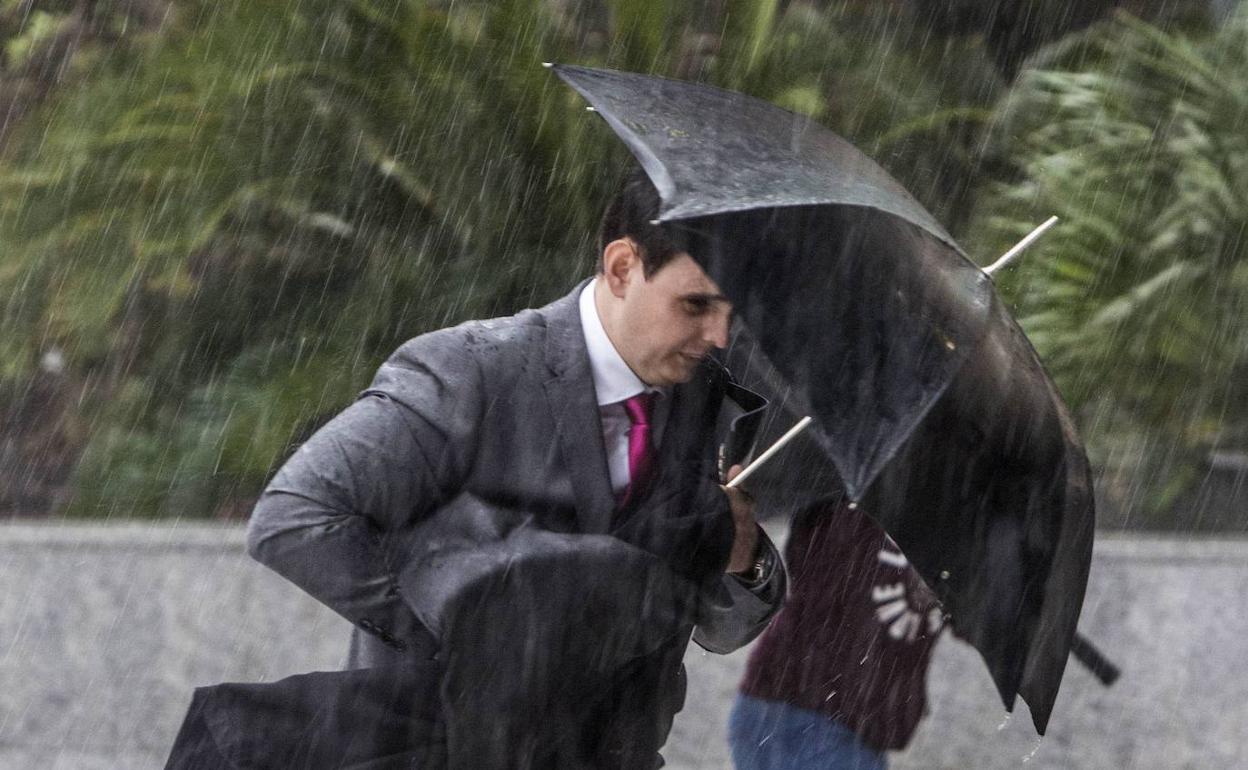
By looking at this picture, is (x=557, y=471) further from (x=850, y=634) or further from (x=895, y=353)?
(x=850, y=634)

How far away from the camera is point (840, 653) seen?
3.56m

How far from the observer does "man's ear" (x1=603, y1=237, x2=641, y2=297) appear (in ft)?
9.70

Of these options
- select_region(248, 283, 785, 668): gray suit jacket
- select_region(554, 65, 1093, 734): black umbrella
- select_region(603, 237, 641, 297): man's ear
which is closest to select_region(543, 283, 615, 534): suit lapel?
select_region(248, 283, 785, 668): gray suit jacket

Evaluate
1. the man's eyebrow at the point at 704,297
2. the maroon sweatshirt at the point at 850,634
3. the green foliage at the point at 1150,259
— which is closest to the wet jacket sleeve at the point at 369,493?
the man's eyebrow at the point at 704,297

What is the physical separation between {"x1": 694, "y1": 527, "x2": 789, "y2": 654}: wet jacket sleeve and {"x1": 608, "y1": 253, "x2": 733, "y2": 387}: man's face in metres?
0.36

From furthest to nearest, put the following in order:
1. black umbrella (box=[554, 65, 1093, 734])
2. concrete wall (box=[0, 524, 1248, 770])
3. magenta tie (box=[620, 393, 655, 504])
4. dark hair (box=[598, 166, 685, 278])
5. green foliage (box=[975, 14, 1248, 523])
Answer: green foliage (box=[975, 14, 1248, 523])
concrete wall (box=[0, 524, 1248, 770])
magenta tie (box=[620, 393, 655, 504])
dark hair (box=[598, 166, 685, 278])
black umbrella (box=[554, 65, 1093, 734])

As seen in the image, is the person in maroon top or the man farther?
the person in maroon top

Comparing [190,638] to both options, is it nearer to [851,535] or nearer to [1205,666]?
[851,535]

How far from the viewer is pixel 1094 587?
17.6 ft

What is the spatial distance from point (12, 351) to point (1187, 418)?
16.0 ft

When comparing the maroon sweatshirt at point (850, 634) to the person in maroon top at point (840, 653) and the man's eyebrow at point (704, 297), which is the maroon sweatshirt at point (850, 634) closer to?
the person in maroon top at point (840, 653)

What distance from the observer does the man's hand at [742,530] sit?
9.72 feet

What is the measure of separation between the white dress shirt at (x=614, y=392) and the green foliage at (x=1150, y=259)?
3441 mm

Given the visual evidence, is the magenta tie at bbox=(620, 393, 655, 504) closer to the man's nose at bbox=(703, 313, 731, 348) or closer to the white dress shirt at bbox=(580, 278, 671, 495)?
the white dress shirt at bbox=(580, 278, 671, 495)
